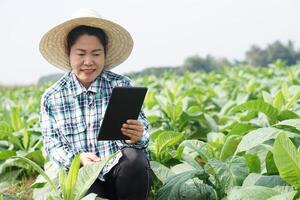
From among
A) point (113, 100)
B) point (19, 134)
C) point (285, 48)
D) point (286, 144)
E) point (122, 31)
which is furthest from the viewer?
point (285, 48)

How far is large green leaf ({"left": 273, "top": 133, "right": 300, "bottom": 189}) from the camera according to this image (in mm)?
2357

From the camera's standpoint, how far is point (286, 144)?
93.3 inches

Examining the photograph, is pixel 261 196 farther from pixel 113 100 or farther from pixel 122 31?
pixel 122 31

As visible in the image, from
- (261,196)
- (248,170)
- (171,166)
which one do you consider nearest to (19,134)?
(171,166)

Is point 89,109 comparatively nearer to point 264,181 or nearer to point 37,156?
point 264,181

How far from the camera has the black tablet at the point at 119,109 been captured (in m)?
2.79

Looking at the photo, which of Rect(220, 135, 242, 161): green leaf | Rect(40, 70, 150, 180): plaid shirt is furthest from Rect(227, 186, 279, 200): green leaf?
Rect(220, 135, 242, 161): green leaf

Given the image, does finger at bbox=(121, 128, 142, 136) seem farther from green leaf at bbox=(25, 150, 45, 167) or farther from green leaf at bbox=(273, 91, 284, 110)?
green leaf at bbox=(25, 150, 45, 167)

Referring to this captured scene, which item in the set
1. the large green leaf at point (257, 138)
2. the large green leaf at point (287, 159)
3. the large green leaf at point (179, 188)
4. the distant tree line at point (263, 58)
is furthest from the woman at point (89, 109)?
the distant tree line at point (263, 58)

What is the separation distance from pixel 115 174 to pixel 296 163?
1.05 metres

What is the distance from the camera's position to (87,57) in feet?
10.1

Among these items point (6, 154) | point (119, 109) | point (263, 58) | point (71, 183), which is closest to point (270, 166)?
point (119, 109)

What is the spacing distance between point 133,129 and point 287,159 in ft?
2.88

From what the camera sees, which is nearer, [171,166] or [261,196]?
[261,196]
